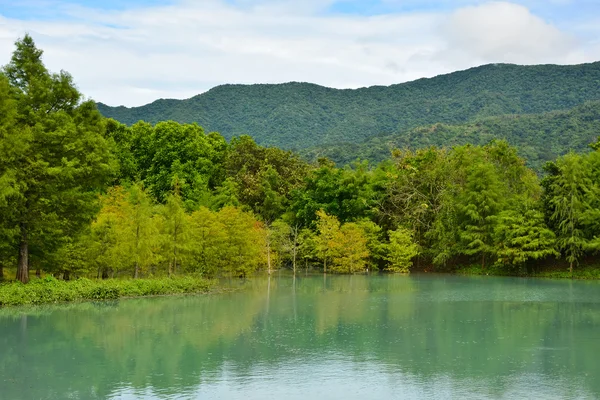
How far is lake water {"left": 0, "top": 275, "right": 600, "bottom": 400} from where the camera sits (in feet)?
44.1

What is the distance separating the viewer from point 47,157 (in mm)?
27688

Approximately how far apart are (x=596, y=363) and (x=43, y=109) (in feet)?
75.5

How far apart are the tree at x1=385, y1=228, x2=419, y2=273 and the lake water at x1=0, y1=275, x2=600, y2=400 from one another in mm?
18861

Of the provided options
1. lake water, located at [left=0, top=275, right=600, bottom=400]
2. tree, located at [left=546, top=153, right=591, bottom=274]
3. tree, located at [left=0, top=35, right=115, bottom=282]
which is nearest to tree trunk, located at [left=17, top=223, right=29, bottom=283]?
tree, located at [left=0, top=35, right=115, bottom=282]

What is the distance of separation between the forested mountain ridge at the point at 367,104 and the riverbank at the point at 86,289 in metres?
81.7

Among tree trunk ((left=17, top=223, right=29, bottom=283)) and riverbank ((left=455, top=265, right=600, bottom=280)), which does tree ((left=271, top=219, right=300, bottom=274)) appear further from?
tree trunk ((left=17, top=223, right=29, bottom=283))

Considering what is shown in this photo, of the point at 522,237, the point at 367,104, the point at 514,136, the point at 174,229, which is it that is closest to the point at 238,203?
the point at 174,229

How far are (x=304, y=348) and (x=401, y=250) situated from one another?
3214 centimetres

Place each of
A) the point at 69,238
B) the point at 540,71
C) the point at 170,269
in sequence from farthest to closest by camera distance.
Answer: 1. the point at 540,71
2. the point at 170,269
3. the point at 69,238

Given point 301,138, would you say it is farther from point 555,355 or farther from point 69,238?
point 555,355

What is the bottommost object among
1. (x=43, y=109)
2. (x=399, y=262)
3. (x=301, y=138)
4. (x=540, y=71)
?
(x=399, y=262)

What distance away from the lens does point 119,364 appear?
1574 centimetres

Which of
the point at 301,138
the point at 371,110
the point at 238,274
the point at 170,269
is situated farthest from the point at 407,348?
the point at 371,110

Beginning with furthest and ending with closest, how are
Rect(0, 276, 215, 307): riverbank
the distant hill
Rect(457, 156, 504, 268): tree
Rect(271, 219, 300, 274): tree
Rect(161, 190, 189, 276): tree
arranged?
the distant hill
Rect(271, 219, 300, 274): tree
Rect(457, 156, 504, 268): tree
Rect(161, 190, 189, 276): tree
Rect(0, 276, 215, 307): riverbank
